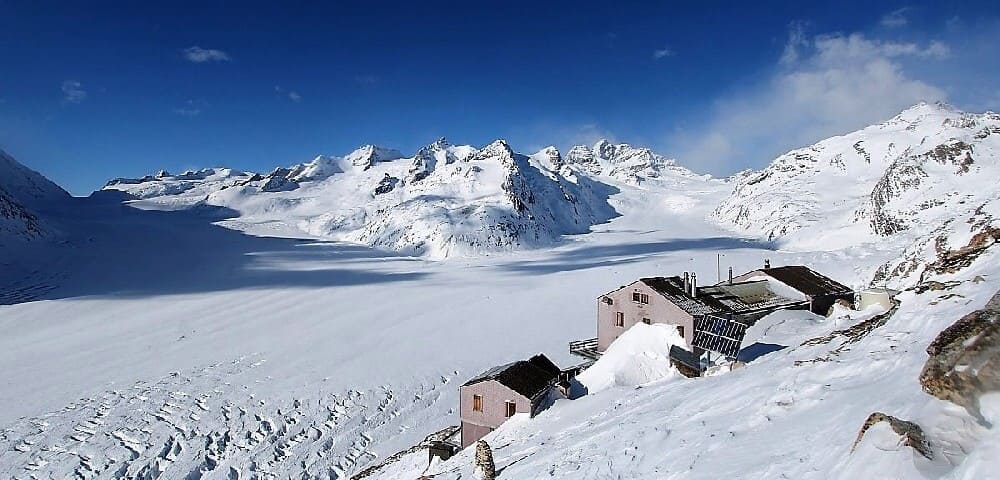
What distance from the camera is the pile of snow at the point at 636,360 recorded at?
82.0 feet

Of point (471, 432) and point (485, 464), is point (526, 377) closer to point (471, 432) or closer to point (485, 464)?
point (471, 432)

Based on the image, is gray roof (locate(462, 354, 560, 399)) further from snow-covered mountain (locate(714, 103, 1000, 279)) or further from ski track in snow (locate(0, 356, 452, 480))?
snow-covered mountain (locate(714, 103, 1000, 279))

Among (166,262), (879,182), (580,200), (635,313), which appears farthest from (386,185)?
(635,313)

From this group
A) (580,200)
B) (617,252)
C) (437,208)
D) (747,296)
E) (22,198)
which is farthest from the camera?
(580,200)

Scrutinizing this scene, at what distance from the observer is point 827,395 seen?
431 inches

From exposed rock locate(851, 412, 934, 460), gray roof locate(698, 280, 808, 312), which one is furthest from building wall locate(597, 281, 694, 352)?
exposed rock locate(851, 412, 934, 460)

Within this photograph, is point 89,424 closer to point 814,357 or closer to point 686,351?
point 686,351

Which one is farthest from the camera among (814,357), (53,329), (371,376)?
(53,329)

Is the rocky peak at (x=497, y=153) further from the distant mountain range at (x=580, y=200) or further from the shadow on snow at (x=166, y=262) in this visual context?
the shadow on snow at (x=166, y=262)

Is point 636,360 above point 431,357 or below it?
above

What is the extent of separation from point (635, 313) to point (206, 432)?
2449 cm

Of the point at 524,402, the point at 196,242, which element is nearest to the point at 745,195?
the point at 196,242

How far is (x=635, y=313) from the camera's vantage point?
101ft

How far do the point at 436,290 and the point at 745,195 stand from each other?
139 metres
